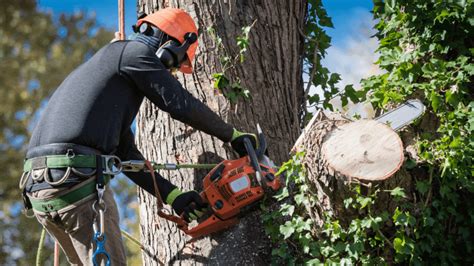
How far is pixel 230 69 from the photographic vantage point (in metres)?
4.31

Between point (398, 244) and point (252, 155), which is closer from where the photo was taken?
point (398, 244)

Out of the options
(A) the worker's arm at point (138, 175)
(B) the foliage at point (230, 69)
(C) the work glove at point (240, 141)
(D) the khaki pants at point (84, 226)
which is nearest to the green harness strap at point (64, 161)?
(D) the khaki pants at point (84, 226)

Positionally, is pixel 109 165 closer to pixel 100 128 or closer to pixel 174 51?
pixel 100 128

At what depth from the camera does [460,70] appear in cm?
375

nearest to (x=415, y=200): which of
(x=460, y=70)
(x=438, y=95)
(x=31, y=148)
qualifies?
(x=438, y=95)

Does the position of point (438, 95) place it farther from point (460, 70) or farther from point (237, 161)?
point (237, 161)

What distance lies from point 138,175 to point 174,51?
31.4 inches

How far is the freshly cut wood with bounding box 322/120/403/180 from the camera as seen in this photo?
3162 mm

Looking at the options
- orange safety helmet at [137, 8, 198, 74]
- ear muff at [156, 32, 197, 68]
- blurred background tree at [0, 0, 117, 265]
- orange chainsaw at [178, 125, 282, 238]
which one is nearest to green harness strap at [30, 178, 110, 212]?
orange chainsaw at [178, 125, 282, 238]

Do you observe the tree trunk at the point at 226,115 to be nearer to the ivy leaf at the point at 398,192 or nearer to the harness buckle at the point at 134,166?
the harness buckle at the point at 134,166

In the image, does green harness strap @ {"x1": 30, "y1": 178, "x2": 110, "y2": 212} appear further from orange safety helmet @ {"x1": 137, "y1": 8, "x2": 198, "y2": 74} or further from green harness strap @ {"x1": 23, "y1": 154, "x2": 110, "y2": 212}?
orange safety helmet @ {"x1": 137, "y1": 8, "x2": 198, "y2": 74}

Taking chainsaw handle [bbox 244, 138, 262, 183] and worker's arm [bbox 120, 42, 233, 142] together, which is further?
chainsaw handle [bbox 244, 138, 262, 183]

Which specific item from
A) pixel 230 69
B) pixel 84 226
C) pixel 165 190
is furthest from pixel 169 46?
pixel 84 226

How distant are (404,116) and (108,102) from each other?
1604 millimetres
